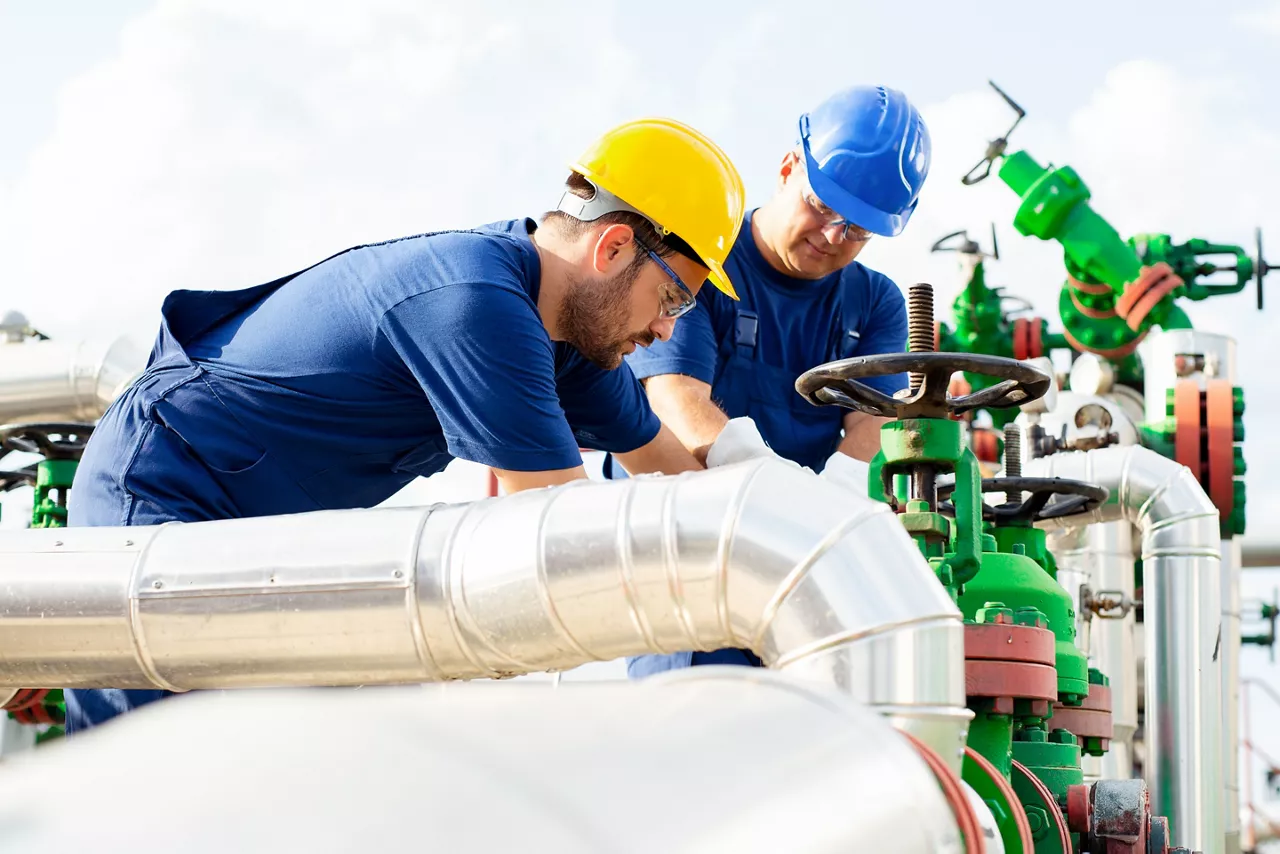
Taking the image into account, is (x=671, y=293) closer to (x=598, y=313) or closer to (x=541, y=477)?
(x=598, y=313)

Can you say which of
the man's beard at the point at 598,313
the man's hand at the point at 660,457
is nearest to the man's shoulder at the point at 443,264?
the man's beard at the point at 598,313

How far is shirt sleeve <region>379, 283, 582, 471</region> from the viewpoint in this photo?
2004mm

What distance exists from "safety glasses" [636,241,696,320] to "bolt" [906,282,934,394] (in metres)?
0.45

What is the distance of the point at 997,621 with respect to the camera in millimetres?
2682

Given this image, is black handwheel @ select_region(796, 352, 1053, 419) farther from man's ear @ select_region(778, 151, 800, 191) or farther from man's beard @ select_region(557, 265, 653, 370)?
man's ear @ select_region(778, 151, 800, 191)

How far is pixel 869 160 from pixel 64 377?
3.92m

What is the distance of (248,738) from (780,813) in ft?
1.16

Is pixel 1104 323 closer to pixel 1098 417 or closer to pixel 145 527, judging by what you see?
pixel 1098 417

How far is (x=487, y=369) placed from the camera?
78.6 inches

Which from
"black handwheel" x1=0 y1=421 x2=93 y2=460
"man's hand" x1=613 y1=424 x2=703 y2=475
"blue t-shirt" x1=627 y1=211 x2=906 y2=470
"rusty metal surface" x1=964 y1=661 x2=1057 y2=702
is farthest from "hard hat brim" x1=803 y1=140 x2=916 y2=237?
"black handwheel" x1=0 y1=421 x2=93 y2=460

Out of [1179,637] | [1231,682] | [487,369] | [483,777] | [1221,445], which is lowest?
[1231,682]

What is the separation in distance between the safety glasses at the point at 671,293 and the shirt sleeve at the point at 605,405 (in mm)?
170

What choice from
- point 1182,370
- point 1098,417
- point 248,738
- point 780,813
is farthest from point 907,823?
point 1182,370

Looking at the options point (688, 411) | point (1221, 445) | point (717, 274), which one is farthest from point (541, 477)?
point (1221, 445)
